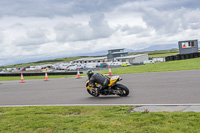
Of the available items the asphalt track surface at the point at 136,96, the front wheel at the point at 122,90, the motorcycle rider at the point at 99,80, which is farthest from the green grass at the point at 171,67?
the motorcycle rider at the point at 99,80

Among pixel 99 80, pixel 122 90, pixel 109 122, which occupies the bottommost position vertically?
pixel 109 122

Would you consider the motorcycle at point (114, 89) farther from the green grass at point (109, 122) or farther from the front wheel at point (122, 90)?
the green grass at point (109, 122)

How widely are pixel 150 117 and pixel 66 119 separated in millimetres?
2329

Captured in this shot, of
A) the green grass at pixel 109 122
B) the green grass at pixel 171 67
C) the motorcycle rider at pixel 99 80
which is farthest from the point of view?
the green grass at pixel 171 67

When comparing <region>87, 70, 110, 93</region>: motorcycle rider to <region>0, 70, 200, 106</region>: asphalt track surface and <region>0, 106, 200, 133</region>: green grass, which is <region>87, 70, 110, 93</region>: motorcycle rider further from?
<region>0, 106, 200, 133</region>: green grass

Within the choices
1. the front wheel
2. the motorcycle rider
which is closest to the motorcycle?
the front wheel

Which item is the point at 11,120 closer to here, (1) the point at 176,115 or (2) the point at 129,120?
(2) the point at 129,120

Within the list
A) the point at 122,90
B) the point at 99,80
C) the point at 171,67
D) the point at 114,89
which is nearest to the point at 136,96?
the point at 122,90

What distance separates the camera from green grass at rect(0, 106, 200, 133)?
4.92 metres

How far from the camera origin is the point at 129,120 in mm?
5668

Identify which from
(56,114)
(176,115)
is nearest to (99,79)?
(56,114)

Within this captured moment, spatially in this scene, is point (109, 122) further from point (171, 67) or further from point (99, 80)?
point (171, 67)

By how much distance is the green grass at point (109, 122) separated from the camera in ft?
16.1

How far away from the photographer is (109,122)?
5664 millimetres
